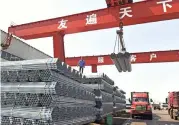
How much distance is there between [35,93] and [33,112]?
13.9 inches

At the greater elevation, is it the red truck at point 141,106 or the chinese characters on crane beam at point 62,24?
the chinese characters on crane beam at point 62,24

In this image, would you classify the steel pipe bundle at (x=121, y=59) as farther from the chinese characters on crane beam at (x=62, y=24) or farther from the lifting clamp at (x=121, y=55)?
the chinese characters on crane beam at (x=62, y=24)

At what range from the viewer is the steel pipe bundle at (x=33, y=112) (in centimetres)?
446

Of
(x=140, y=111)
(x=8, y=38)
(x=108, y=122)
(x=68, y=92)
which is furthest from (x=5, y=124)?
(x=140, y=111)

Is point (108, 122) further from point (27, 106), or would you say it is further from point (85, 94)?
point (27, 106)

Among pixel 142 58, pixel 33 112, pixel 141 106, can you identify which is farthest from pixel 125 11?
pixel 141 106

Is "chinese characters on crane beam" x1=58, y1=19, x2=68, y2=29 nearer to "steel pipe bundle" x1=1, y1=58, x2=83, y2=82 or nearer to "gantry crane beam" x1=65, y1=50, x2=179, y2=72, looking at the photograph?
"steel pipe bundle" x1=1, y1=58, x2=83, y2=82

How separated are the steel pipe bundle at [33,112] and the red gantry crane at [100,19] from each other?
646 cm

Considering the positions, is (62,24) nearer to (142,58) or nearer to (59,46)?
(59,46)

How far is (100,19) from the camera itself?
10.8 metres

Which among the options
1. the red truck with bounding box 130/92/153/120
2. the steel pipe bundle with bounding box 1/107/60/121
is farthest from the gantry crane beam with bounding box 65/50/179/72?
the steel pipe bundle with bounding box 1/107/60/121

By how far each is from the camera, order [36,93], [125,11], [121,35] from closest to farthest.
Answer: [36,93] → [121,35] → [125,11]

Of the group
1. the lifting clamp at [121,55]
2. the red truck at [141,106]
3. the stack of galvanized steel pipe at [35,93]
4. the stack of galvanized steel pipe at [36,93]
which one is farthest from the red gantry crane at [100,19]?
the red truck at [141,106]

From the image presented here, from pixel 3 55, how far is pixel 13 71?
492 centimetres
